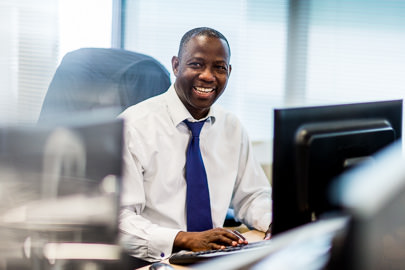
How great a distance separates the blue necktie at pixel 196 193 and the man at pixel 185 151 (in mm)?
15

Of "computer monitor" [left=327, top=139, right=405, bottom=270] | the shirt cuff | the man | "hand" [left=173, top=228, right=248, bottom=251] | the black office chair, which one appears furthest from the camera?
the black office chair

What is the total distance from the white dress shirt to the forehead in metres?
0.17

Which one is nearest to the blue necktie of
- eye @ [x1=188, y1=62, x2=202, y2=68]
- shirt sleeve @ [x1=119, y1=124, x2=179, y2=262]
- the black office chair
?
shirt sleeve @ [x1=119, y1=124, x2=179, y2=262]

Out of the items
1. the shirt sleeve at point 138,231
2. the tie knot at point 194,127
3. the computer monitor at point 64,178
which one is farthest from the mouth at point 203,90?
the computer monitor at point 64,178

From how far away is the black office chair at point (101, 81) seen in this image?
1.95m

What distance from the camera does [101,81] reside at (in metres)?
1.99

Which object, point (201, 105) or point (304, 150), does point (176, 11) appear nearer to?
point (201, 105)

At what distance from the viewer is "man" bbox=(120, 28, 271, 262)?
1739mm

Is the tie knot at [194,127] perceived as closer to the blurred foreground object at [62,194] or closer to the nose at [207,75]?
the nose at [207,75]

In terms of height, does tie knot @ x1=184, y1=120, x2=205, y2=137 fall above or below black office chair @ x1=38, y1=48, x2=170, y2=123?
below

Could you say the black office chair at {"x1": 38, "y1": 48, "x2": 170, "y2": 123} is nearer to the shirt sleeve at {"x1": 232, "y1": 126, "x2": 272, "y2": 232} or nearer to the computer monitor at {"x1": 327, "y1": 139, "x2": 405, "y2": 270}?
the shirt sleeve at {"x1": 232, "y1": 126, "x2": 272, "y2": 232}

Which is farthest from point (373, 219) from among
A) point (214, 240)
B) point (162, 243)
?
point (162, 243)

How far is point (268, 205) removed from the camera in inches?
73.0

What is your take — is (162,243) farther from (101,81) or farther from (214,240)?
(101,81)
